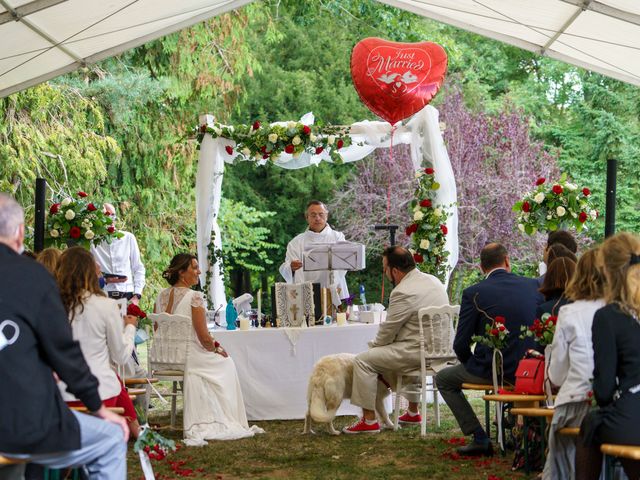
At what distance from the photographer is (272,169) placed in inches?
996

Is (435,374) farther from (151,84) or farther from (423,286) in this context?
(151,84)

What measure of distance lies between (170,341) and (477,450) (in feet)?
8.47

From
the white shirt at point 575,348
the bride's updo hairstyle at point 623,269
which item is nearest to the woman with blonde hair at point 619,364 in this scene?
the bride's updo hairstyle at point 623,269

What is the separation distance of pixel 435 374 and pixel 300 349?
1419mm

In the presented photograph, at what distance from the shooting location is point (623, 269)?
447cm

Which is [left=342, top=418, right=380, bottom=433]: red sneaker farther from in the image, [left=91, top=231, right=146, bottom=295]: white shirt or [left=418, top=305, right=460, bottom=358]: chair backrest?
[left=91, top=231, right=146, bottom=295]: white shirt

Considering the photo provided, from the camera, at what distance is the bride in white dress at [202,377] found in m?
7.93

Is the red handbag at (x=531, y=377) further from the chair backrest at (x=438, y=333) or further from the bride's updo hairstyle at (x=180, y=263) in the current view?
the bride's updo hairstyle at (x=180, y=263)

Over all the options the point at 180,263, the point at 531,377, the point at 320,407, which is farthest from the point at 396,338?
the point at 531,377

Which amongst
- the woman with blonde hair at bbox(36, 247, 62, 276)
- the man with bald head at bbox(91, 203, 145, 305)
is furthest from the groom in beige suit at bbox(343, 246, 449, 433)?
the man with bald head at bbox(91, 203, 145, 305)

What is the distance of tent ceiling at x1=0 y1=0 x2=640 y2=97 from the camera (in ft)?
26.9

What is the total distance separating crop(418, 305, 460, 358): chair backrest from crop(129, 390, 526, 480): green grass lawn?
626 mm

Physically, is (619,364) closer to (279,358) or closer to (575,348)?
(575,348)

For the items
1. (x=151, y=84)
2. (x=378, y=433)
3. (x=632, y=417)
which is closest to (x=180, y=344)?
(x=378, y=433)
